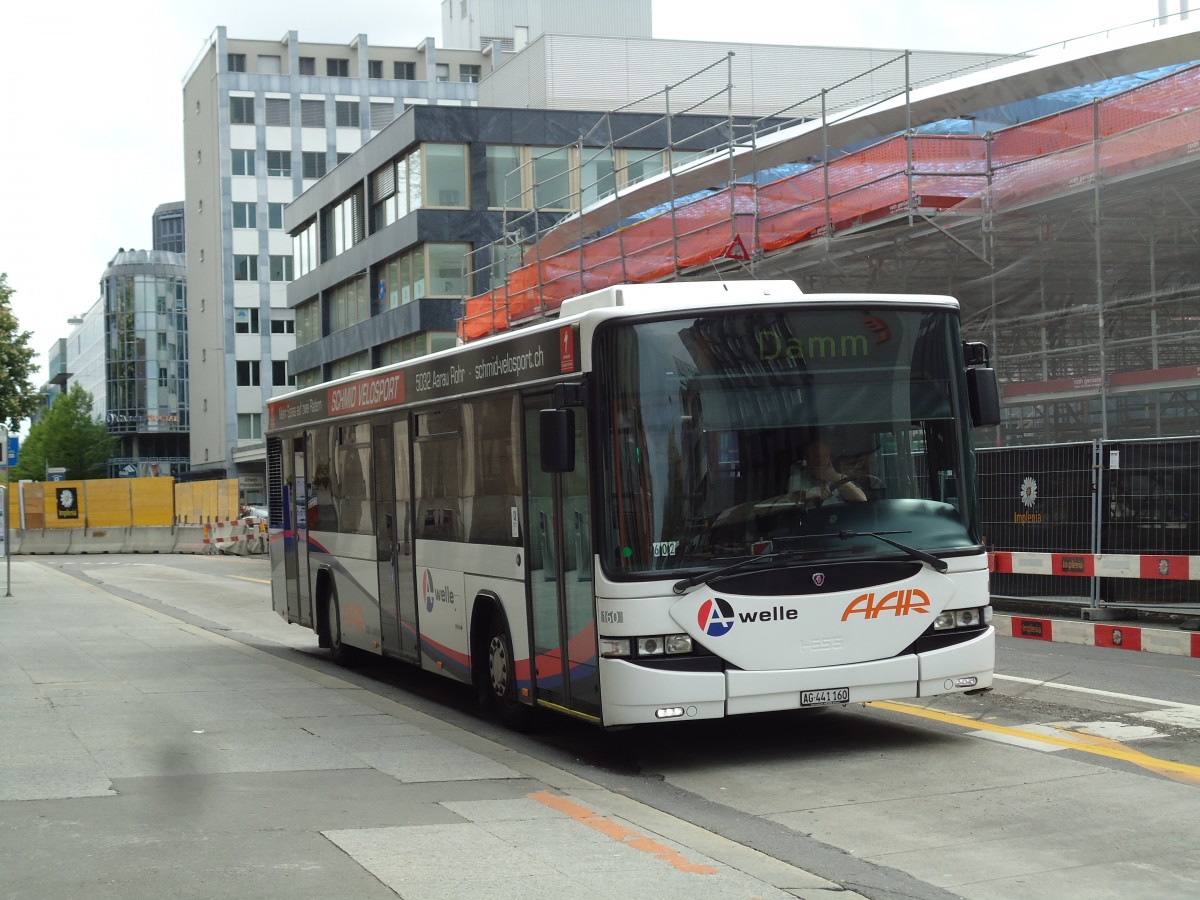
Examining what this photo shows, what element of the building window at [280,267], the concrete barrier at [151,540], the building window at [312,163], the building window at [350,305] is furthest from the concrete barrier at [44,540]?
the building window at [312,163]

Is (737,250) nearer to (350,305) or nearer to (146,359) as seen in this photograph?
(350,305)

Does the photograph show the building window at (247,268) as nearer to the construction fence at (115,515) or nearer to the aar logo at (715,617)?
the construction fence at (115,515)

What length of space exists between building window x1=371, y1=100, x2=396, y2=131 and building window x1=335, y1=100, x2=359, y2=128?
1.05 metres

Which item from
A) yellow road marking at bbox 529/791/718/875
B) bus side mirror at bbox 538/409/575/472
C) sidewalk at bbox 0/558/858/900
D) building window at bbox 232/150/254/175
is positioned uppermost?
building window at bbox 232/150/254/175

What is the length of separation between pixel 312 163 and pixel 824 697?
88.0m

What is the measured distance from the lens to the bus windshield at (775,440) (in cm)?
841

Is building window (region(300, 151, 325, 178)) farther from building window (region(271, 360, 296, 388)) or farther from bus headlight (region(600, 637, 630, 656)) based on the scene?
bus headlight (region(600, 637, 630, 656))

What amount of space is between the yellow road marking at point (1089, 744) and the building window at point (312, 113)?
8682 cm

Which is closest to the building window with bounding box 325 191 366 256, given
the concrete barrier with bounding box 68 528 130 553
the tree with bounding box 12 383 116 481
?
the concrete barrier with bounding box 68 528 130 553

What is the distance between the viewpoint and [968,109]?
23859 mm

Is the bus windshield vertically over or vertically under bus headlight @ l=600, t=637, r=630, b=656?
over

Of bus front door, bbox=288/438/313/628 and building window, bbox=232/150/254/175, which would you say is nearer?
bus front door, bbox=288/438/313/628

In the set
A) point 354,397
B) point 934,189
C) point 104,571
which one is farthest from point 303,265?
point 354,397

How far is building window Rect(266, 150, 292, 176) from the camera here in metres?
90.9
